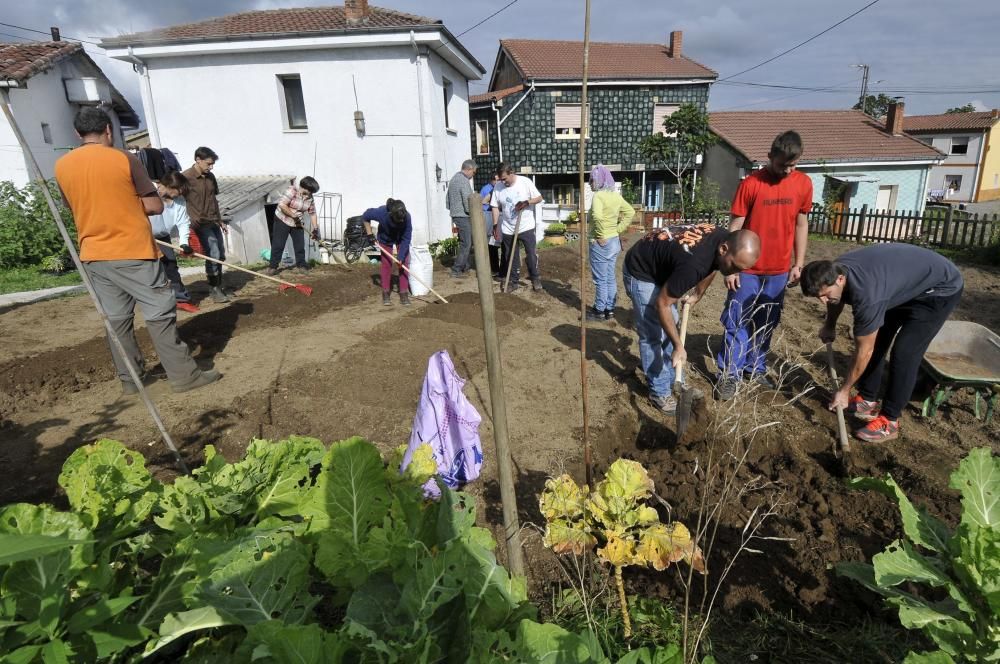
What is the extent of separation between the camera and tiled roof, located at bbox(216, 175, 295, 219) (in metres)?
9.88

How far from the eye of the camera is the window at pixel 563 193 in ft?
73.9

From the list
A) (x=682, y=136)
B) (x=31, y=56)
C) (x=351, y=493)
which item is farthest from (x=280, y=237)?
(x=682, y=136)

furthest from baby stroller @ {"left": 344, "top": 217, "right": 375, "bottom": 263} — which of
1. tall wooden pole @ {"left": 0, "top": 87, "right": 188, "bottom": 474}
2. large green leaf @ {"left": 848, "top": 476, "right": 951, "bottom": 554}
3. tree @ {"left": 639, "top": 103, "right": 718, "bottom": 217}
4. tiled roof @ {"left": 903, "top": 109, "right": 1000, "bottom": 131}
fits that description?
tiled roof @ {"left": 903, "top": 109, "right": 1000, "bottom": 131}

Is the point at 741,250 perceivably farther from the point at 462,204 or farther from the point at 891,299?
the point at 462,204

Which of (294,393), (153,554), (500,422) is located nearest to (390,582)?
(500,422)

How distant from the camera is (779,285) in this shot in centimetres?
429

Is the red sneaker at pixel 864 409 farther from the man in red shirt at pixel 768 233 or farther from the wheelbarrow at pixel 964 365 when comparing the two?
the man in red shirt at pixel 768 233

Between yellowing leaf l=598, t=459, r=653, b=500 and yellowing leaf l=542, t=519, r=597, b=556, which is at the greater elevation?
yellowing leaf l=598, t=459, r=653, b=500

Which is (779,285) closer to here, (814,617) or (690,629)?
(814,617)

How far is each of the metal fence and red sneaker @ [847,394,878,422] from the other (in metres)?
7.91

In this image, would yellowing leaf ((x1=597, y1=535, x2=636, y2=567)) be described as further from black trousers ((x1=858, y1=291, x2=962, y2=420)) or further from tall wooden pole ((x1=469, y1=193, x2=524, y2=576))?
black trousers ((x1=858, y1=291, x2=962, y2=420))

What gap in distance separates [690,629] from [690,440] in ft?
5.16

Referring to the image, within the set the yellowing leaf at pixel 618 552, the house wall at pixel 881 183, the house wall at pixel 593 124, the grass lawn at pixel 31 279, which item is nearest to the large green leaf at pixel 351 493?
the yellowing leaf at pixel 618 552

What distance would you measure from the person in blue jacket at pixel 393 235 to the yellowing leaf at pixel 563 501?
522 centimetres
